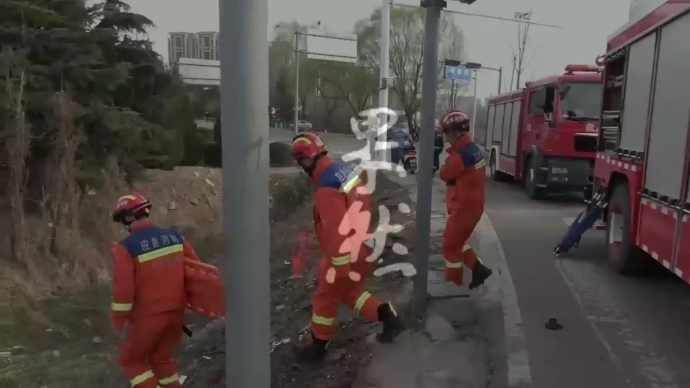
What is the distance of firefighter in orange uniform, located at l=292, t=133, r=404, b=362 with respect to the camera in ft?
12.2

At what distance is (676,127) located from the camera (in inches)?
185

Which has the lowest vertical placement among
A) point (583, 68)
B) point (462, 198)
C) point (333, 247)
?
point (333, 247)

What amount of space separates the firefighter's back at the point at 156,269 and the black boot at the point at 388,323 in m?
1.33

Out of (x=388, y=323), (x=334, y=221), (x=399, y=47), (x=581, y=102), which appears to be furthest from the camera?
(x=399, y=47)

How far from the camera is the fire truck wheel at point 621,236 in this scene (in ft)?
19.7

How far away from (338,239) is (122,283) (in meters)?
1.25

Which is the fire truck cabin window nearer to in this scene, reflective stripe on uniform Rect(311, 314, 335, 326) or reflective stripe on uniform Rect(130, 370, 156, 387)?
reflective stripe on uniform Rect(311, 314, 335, 326)

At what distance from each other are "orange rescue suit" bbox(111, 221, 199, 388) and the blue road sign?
516 inches

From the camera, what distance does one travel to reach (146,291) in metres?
3.34

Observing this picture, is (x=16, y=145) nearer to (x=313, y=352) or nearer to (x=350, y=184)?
(x=313, y=352)

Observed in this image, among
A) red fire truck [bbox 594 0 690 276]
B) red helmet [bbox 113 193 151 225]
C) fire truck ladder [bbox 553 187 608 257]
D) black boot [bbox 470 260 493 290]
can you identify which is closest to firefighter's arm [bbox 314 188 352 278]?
red helmet [bbox 113 193 151 225]

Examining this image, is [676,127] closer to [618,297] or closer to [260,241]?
[618,297]

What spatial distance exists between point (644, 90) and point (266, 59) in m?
4.73

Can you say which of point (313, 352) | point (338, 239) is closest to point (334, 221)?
point (338, 239)
